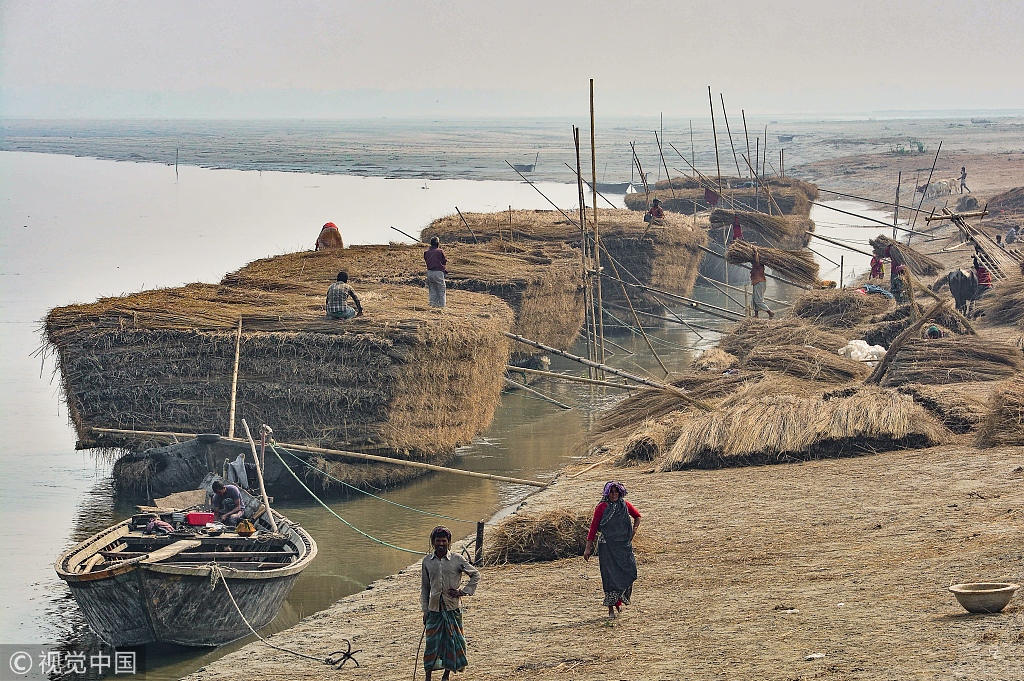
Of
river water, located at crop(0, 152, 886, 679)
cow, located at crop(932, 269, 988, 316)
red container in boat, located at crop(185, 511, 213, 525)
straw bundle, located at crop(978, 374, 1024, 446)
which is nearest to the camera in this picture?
red container in boat, located at crop(185, 511, 213, 525)

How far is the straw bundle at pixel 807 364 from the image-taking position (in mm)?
17828

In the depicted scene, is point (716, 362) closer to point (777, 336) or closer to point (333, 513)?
point (777, 336)

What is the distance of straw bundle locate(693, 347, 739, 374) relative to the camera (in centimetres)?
1995

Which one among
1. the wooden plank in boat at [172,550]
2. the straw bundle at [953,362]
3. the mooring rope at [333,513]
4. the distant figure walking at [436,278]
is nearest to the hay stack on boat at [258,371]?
the mooring rope at [333,513]

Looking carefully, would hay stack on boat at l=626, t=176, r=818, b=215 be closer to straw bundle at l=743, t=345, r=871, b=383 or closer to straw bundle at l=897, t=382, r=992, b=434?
straw bundle at l=743, t=345, r=871, b=383

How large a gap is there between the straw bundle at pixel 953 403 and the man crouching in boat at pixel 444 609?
328 inches

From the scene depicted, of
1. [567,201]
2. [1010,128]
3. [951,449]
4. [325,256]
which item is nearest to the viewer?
[951,449]

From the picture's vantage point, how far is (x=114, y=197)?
221ft

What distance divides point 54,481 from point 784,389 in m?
9.06

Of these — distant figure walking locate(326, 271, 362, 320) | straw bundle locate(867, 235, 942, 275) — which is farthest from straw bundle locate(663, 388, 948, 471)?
straw bundle locate(867, 235, 942, 275)

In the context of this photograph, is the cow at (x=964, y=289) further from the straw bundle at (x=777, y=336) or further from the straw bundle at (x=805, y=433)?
the straw bundle at (x=805, y=433)

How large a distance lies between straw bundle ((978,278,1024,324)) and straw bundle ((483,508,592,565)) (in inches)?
491

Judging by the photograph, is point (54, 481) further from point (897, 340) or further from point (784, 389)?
point (897, 340)

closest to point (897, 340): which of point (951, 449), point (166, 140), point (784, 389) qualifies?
point (784, 389)
